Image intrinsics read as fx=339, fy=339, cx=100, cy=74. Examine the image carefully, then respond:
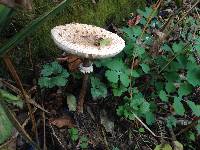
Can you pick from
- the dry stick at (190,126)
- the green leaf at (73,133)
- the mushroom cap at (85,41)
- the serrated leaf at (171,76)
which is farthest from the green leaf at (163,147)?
the mushroom cap at (85,41)

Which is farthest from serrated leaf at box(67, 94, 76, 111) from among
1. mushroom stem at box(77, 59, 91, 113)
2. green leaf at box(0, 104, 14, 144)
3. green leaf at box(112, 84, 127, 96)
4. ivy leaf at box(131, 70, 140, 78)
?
green leaf at box(0, 104, 14, 144)

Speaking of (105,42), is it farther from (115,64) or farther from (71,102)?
(71,102)

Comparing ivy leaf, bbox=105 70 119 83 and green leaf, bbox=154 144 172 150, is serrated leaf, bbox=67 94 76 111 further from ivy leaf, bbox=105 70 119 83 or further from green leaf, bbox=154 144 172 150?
green leaf, bbox=154 144 172 150

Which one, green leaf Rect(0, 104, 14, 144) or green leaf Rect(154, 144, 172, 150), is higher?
green leaf Rect(0, 104, 14, 144)

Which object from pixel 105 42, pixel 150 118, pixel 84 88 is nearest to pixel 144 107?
pixel 150 118

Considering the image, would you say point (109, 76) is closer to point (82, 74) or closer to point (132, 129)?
point (82, 74)

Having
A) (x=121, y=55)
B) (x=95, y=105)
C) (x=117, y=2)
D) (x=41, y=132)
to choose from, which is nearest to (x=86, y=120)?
(x=95, y=105)

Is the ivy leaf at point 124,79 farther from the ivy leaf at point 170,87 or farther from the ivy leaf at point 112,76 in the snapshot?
the ivy leaf at point 170,87
